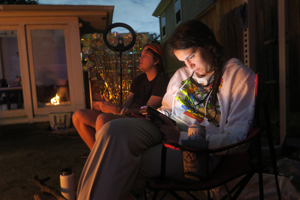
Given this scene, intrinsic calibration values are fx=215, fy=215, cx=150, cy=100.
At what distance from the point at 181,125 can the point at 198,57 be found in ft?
1.50

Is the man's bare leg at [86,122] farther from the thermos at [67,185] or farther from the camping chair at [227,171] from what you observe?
the camping chair at [227,171]

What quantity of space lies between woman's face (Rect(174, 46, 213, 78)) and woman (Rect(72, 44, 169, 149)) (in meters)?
0.73

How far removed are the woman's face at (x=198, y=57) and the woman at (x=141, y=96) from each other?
73cm

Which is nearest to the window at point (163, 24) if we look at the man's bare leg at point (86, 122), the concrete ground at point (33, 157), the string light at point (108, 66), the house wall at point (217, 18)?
the house wall at point (217, 18)

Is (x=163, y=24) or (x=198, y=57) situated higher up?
(x=163, y=24)

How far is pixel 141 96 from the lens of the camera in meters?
2.45

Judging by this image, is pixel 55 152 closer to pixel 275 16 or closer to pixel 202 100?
pixel 202 100

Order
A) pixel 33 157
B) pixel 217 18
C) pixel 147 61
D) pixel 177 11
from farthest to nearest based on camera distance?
pixel 177 11 → pixel 217 18 → pixel 33 157 → pixel 147 61

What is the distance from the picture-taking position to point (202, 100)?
133cm

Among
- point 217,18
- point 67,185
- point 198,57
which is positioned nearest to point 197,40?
point 198,57

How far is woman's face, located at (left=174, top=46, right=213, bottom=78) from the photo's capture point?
4.30 feet

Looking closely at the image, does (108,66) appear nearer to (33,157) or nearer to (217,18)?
(33,157)

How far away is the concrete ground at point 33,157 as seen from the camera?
2.10m

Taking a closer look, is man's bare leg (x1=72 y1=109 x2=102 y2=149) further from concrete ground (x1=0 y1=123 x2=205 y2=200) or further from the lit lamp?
the lit lamp
